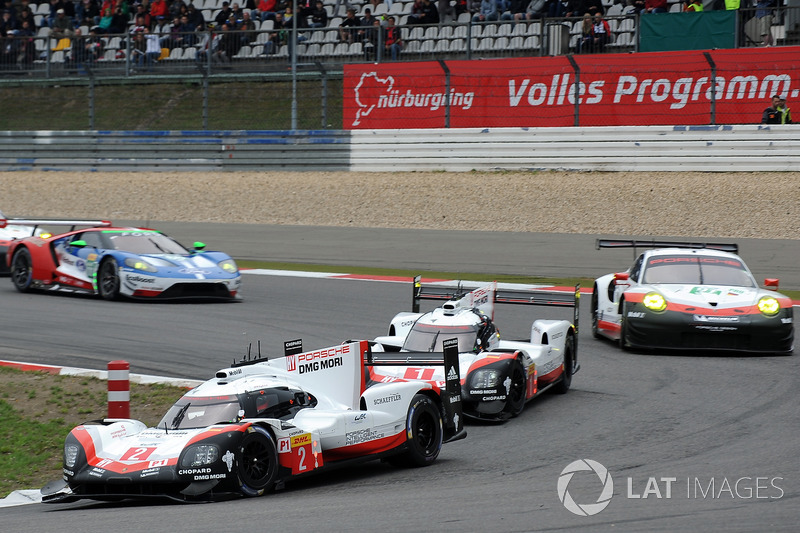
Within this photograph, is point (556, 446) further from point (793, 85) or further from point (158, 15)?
point (158, 15)

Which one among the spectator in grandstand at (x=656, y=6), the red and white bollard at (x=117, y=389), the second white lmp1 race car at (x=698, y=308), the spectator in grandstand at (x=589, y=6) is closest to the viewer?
the red and white bollard at (x=117, y=389)

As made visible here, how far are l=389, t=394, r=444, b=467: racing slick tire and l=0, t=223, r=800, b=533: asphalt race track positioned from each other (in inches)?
4.7

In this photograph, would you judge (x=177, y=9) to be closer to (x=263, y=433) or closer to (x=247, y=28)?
(x=247, y=28)

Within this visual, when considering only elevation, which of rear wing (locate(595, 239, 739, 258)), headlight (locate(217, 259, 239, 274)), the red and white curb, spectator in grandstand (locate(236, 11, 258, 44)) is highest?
spectator in grandstand (locate(236, 11, 258, 44))

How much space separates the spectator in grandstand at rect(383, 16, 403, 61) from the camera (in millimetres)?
24953

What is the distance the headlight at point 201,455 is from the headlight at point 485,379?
302cm

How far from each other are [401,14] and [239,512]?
2290cm

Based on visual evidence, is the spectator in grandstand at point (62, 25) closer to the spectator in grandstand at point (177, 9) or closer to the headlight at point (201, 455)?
the spectator in grandstand at point (177, 9)

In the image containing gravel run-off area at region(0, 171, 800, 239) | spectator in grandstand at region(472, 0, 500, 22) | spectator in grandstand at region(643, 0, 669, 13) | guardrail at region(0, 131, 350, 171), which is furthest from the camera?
spectator in grandstand at region(472, 0, 500, 22)

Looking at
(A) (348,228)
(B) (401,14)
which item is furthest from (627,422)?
(B) (401,14)

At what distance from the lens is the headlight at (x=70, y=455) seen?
271 inches

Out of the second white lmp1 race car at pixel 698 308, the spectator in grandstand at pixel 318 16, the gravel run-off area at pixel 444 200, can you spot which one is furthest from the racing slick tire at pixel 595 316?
the spectator in grandstand at pixel 318 16

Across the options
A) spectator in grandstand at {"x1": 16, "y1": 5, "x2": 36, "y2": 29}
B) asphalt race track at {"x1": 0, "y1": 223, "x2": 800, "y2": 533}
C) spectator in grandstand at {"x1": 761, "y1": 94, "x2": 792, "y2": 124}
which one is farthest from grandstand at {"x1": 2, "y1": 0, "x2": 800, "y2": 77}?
asphalt race track at {"x1": 0, "y1": 223, "x2": 800, "y2": 533}

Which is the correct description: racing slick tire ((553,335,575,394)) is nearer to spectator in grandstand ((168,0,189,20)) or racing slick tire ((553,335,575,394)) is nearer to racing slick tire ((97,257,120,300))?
racing slick tire ((97,257,120,300))
